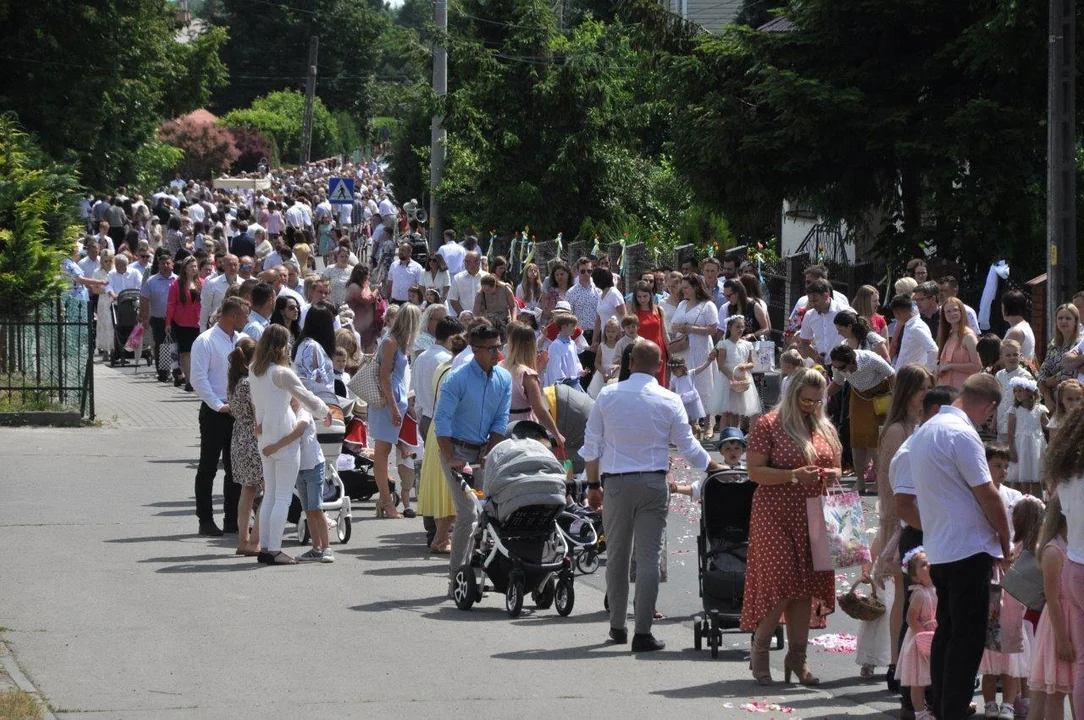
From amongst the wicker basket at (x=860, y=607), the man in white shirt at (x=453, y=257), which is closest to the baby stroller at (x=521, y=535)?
the wicker basket at (x=860, y=607)

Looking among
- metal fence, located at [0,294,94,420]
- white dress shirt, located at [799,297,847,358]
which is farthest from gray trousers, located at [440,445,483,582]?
metal fence, located at [0,294,94,420]

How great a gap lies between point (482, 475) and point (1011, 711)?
13.6ft

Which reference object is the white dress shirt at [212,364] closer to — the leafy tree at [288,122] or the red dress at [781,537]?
the red dress at [781,537]

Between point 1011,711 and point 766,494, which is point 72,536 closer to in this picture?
point 766,494

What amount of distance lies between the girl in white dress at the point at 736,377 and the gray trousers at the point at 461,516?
726 cm

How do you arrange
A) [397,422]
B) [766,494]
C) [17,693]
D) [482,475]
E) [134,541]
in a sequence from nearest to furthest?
[17,693], [766,494], [482,475], [134,541], [397,422]

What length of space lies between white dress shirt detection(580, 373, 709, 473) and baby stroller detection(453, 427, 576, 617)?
851 millimetres

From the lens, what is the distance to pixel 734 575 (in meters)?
9.70

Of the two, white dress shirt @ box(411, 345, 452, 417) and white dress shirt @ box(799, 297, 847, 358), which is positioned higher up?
white dress shirt @ box(799, 297, 847, 358)

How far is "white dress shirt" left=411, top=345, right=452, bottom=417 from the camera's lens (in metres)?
13.1

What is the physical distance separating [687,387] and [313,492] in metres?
6.48

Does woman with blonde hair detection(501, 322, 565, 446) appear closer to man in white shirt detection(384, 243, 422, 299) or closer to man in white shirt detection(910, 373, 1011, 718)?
man in white shirt detection(910, 373, 1011, 718)

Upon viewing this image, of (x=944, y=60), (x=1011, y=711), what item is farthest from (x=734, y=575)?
(x=944, y=60)

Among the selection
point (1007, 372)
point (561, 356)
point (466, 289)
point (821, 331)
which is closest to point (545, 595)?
point (1007, 372)
